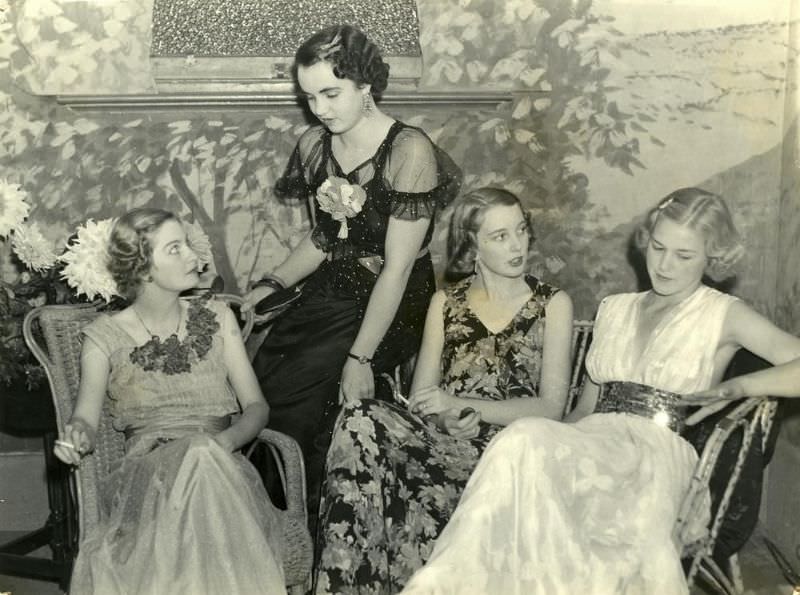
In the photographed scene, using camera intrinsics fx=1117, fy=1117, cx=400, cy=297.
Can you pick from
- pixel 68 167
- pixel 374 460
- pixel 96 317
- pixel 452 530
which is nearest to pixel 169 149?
pixel 68 167

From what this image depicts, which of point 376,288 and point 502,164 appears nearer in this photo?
point 376,288

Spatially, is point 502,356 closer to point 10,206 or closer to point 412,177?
point 412,177

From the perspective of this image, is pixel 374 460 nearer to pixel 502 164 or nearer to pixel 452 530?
pixel 452 530

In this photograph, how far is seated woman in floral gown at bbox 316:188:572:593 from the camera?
332cm

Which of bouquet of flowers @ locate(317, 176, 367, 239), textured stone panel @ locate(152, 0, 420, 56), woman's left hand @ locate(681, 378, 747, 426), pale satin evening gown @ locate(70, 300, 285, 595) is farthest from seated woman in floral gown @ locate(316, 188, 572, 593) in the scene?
textured stone panel @ locate(152, 0, 420, 56)

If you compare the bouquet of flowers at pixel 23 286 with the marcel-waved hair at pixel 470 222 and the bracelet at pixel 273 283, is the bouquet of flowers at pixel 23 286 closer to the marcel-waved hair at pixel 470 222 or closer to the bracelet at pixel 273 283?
the bracelet at pixel 273 283

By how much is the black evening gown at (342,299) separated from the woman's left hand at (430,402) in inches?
15.8

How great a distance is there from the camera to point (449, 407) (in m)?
3.65

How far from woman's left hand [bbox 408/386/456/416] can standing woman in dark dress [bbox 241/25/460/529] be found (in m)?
0.31

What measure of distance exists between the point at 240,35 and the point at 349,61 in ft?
2.76

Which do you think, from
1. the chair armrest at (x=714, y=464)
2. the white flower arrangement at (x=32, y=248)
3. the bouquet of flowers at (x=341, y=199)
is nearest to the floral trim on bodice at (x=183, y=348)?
the bouquet of flowers at (x=341, y=199)

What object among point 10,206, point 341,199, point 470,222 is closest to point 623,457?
point 470,222

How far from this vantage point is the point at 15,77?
4559 millimetres

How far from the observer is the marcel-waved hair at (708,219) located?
3520 mm
